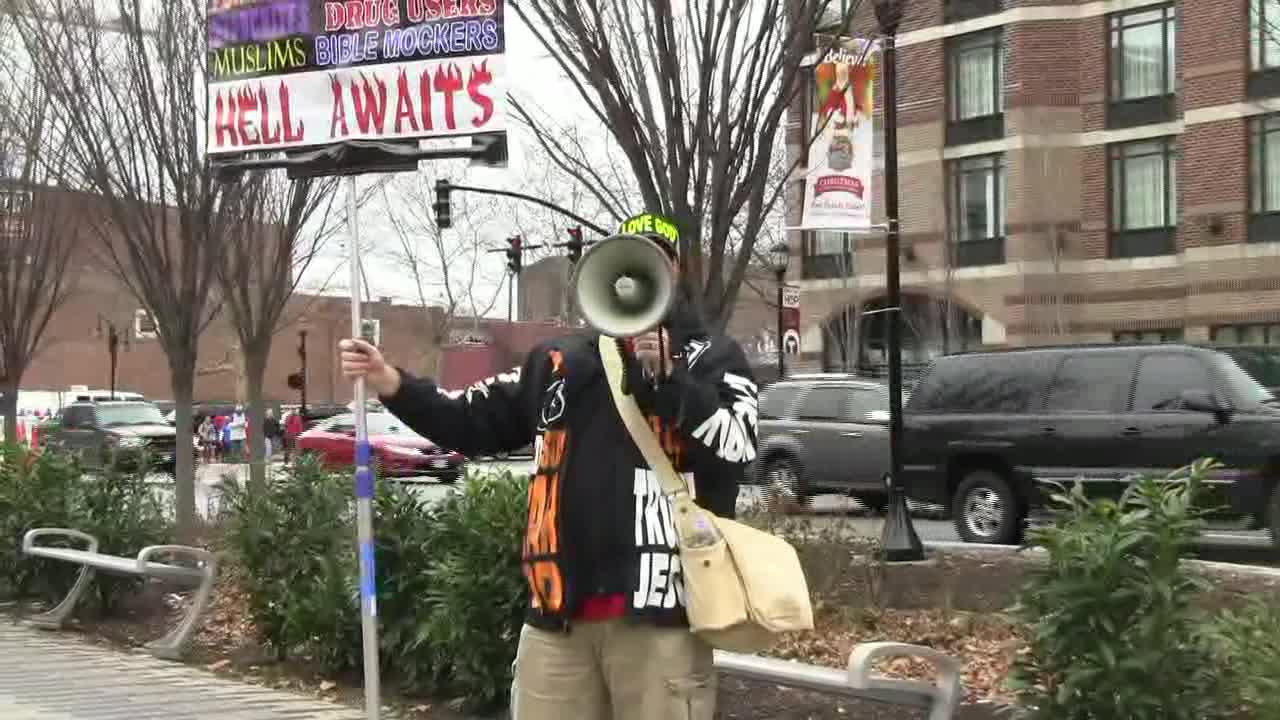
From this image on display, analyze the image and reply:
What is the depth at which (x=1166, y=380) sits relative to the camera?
14172 mm

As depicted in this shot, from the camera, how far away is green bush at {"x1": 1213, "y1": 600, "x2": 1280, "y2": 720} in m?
4.52

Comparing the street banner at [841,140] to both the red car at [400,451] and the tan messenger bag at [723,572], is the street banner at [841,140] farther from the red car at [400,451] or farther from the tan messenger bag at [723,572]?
the red car at [400,451]

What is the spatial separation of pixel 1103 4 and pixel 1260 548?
27.8m

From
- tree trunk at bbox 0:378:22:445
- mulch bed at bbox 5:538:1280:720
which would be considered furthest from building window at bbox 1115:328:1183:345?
mulch bed at bbox 5:538:1280:720

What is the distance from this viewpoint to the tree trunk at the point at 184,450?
13.4 meters

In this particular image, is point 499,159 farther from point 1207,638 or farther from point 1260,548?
point 1260,548

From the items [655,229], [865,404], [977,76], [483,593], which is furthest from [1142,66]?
[655,229]

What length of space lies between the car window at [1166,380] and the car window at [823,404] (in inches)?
245

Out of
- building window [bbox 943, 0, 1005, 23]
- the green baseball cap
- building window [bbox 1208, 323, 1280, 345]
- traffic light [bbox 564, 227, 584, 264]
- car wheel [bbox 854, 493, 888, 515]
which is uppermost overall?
building window [bbox 943, 0, 1005, 23]

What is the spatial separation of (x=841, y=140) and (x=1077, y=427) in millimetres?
5051

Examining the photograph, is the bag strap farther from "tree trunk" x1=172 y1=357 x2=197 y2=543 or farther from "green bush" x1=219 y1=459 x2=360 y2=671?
"tree trunk" x1=172 y1=357 x2=197 y2=543

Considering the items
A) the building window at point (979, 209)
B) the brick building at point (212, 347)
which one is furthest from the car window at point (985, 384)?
the brick building at point (212, 347)

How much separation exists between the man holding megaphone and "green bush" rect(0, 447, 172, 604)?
7.74 metres

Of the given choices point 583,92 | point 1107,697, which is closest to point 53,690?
point 583,92
